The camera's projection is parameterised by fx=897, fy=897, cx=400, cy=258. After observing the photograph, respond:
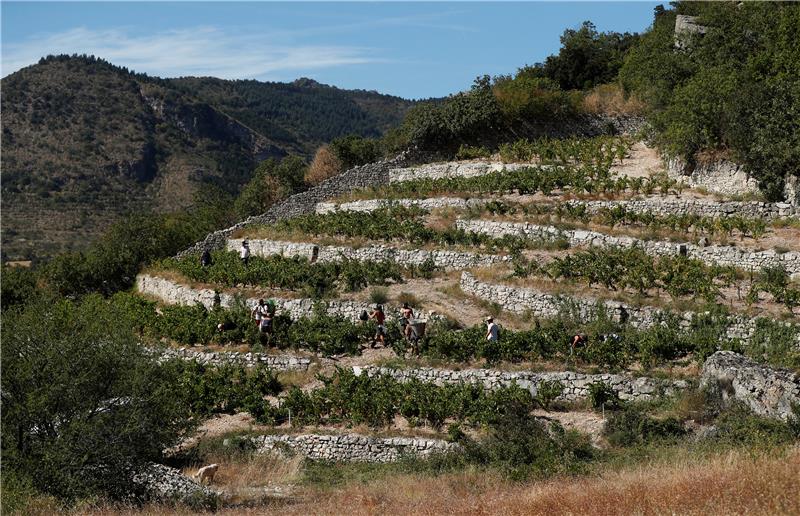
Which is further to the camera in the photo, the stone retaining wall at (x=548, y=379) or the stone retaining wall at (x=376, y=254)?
the stone retaining wall at (x=376, y=254)

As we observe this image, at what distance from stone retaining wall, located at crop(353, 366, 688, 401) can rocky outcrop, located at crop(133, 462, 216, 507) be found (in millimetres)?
6510

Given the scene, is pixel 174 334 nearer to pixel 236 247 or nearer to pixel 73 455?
pixel 236 247

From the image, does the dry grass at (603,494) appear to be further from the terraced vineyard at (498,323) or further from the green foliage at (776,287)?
the green foliage at (776,287)

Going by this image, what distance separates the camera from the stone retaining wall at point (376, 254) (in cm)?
2750

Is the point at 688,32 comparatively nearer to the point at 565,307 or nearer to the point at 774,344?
the point at 565,307

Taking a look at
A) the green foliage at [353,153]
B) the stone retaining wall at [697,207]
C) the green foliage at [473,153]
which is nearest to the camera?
the stone retaining wall at [697,207]

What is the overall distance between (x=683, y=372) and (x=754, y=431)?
14.3 feet

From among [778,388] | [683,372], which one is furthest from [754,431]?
[683,372]

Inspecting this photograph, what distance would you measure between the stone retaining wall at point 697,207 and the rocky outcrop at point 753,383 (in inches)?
369

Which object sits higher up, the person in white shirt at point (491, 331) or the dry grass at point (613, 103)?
the dry grass at point (613, 103)

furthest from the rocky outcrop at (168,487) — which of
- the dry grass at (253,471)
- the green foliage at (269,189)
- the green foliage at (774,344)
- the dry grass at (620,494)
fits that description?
the green foliage at (269,189)

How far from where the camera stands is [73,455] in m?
15.4

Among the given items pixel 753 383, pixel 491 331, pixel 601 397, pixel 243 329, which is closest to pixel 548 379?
pixel 601 397

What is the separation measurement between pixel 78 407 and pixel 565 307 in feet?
41.4
